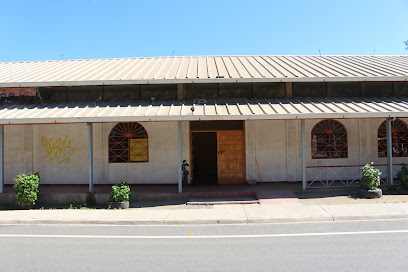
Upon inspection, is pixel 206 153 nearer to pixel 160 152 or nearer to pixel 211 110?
pixel 160 152

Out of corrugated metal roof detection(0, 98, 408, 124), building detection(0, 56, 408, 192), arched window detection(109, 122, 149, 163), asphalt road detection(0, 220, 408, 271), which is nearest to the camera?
asphalt road detection(0, 220, 408, 271)

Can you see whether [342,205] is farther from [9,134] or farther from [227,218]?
[9,134]

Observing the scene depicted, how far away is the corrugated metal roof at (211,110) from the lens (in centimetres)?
962

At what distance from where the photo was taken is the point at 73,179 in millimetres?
12211

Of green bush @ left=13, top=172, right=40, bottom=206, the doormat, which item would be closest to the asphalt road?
green bush @ left=13, top=172, right=40, bottom=206

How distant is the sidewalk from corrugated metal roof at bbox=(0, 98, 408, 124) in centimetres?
286

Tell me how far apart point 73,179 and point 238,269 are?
974 centimetres

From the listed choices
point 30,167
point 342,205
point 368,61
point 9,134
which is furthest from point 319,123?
point 9,134

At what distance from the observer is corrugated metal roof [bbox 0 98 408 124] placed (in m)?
9.62

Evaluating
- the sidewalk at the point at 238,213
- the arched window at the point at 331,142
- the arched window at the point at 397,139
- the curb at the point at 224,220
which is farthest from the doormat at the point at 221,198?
the arched window at the point at 397,139

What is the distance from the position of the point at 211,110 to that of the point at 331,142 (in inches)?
222

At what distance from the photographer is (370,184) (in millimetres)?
9578

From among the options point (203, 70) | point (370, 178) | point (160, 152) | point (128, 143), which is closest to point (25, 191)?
point (128, 143)

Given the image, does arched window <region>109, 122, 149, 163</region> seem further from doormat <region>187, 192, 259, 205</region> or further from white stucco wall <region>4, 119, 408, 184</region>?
doormat <region>187, 192, 259, 205</region>
